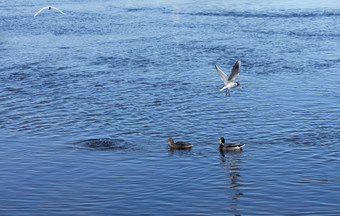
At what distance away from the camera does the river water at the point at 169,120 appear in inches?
575

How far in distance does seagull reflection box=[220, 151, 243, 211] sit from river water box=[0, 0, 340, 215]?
0.05 meters

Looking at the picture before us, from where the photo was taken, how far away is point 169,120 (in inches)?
859

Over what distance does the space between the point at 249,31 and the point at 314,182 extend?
27.8 m

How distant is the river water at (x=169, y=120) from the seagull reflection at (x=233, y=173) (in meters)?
0.05

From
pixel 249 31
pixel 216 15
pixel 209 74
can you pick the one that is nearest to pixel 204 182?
pixel 209 74

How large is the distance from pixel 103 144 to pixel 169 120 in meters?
3.82

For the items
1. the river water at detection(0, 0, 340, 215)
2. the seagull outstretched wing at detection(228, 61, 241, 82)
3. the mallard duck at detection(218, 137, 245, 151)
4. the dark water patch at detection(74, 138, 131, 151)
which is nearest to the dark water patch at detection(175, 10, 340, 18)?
the river water at detection(0, 0, 340, 215)

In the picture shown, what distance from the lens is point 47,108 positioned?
77.8 feet

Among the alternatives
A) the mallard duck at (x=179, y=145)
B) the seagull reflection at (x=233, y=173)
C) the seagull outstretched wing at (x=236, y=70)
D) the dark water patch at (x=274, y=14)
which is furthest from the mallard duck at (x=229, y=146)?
the dark water patch at (x=274, y=14)

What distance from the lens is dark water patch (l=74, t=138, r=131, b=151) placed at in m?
18.5

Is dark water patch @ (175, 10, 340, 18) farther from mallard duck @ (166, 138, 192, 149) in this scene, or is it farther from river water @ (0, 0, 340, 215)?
mallard duck @ (166, 138, 192, 149)

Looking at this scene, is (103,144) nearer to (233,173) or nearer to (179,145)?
(179,145)

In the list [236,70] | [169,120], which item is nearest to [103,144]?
[169,120]

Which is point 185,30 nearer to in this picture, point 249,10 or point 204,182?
point 249,10
